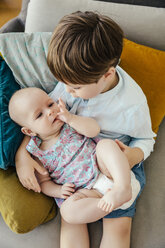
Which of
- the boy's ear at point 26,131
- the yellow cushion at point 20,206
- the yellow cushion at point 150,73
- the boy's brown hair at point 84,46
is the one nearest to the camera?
the boy's brown hair at point 84,46

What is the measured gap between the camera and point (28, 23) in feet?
4.78

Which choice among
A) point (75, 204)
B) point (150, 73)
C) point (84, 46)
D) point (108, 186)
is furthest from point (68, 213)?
point (150, 73)

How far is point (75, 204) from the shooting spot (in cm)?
102

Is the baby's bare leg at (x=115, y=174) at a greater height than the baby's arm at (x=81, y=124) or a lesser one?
lesser

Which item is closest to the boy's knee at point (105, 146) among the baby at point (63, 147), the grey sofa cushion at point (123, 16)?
the baby at point (63, 147)

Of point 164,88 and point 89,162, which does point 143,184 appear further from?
point 164,88

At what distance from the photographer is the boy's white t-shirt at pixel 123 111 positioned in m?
1.11

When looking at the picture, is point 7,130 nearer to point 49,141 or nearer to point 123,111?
point 49,141

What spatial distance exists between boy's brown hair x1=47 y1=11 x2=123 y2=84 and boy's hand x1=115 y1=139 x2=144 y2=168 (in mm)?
351

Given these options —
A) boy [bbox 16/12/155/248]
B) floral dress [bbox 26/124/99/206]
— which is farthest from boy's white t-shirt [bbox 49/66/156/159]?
floral dress [bbox 26/124/99/206]

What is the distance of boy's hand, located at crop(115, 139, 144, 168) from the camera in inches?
42.4

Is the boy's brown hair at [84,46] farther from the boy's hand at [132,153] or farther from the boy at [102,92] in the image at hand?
the boy's hand at [132,153]

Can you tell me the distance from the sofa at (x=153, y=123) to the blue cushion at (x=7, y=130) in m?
0.06

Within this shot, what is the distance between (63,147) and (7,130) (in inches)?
10.2
